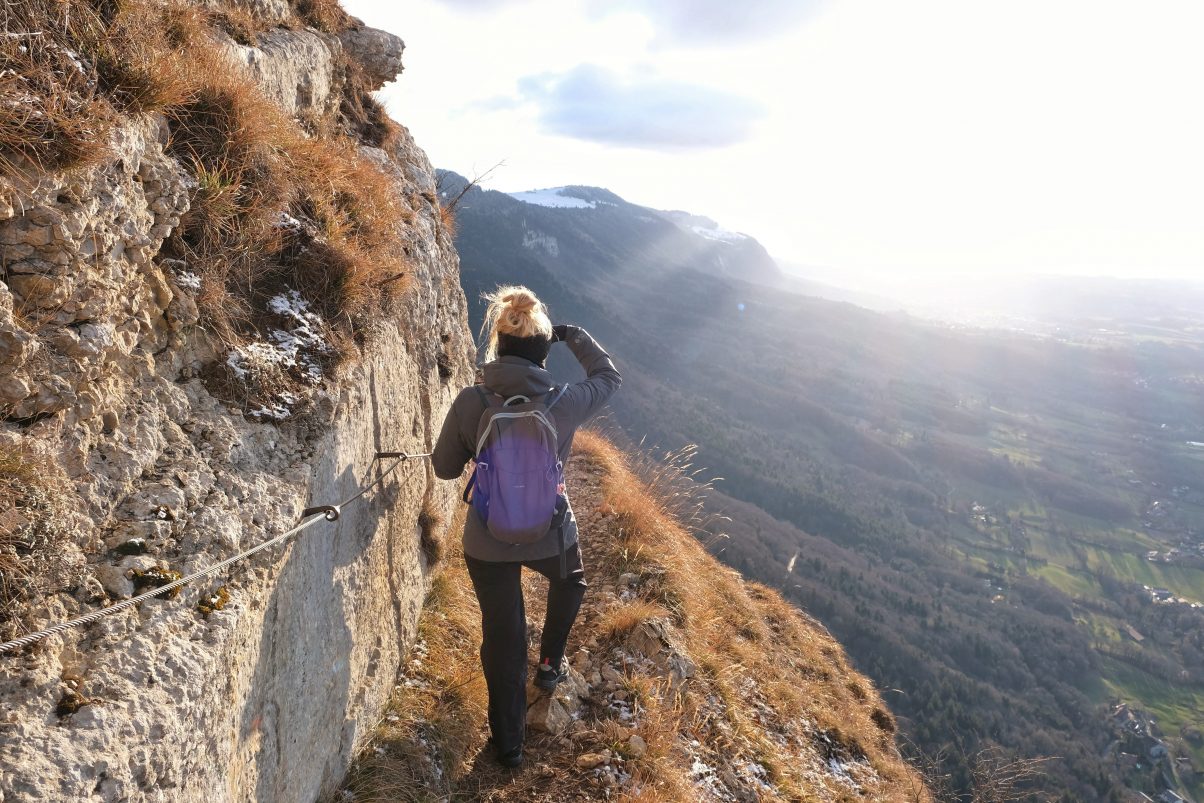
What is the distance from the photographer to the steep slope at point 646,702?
405 centimetres

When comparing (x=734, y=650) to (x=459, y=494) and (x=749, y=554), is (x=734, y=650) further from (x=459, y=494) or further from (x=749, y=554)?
(x=749, y=554)

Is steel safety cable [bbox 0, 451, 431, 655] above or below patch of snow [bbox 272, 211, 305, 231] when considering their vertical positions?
below

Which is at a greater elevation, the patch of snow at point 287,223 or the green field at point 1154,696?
the patch of snow at point 287,223

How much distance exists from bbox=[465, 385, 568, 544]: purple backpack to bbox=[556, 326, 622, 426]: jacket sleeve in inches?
4.5

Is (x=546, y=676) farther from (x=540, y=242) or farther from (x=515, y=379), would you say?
(x=540, y=242)

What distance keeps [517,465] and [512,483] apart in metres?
0.10

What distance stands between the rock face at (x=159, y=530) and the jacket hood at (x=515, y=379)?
0.89 meters

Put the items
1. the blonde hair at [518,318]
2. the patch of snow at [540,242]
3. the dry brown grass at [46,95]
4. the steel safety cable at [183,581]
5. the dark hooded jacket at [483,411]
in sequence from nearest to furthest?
the steel safety cable at [183,581] < the dry brown grass at [46,95] < the dark hooded jacket at [483,411] < the blonde hair at [518,318] < the patch of snow at [540,242]

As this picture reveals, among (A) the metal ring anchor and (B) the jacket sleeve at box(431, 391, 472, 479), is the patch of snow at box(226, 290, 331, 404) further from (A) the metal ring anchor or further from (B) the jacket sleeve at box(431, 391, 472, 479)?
(B) the jacket sleeve at box(431, 391, 472, 479)

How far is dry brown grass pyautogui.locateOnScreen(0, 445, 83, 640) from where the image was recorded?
1868 millimetres

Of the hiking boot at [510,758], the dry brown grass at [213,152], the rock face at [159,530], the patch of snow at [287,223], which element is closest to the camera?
the rock face at [159,530]

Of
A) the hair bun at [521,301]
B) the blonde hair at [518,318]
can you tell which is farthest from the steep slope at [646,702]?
the hair bun at [521,301]

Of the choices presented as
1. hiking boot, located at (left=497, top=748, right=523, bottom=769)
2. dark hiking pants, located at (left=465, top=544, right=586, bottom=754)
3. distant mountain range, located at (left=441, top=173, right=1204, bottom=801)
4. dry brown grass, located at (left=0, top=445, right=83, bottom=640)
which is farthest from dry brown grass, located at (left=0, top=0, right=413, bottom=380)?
distant mountain range, located at (left=441, top=173, right=1204, bottom=801)

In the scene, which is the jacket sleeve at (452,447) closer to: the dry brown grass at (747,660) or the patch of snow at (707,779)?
the dry brown grass at (747,660)
